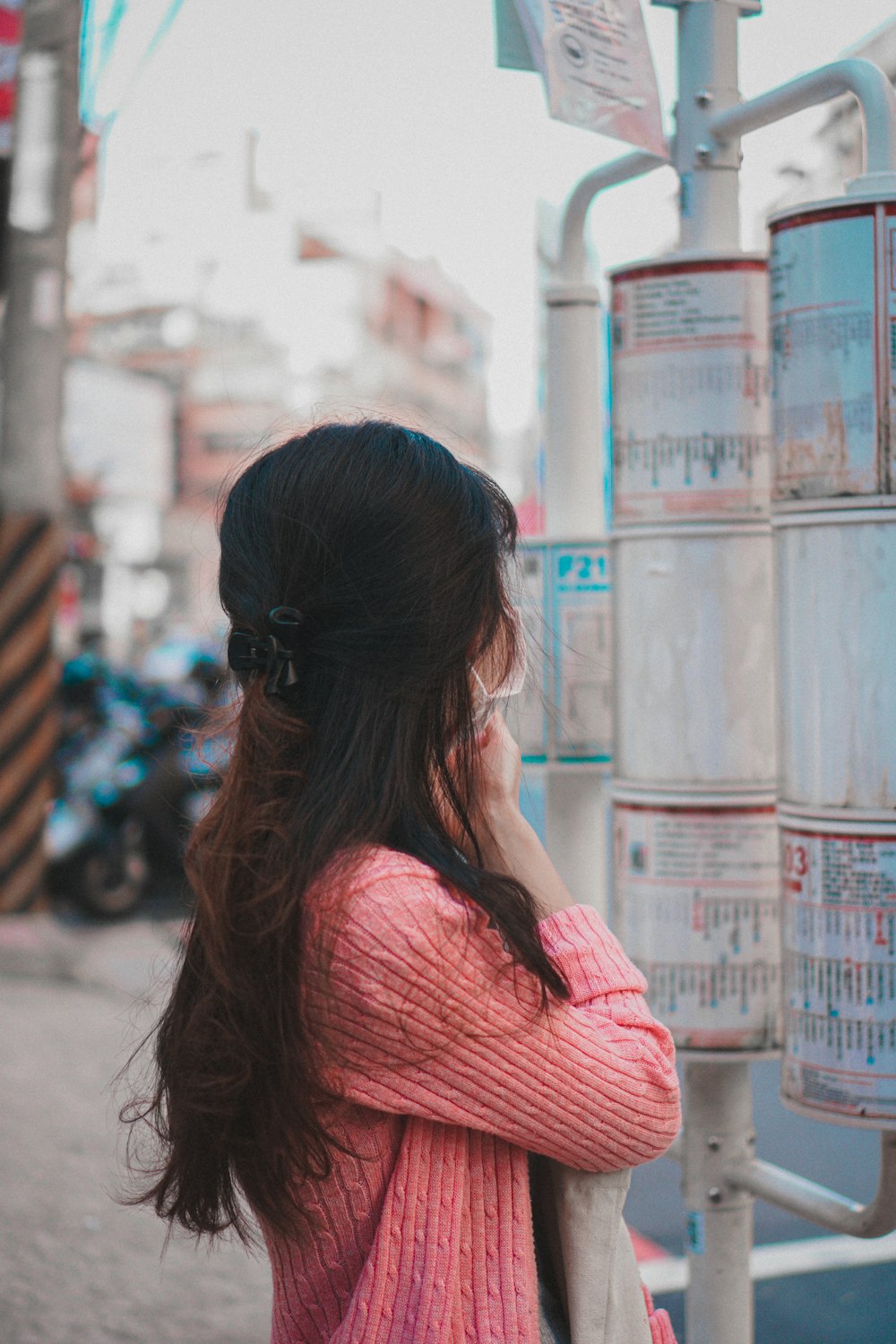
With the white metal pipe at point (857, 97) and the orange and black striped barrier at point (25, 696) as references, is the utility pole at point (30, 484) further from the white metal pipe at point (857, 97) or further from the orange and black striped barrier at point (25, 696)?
the white metal pipe at point (857, 97)

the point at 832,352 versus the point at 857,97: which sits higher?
the point at 857,97

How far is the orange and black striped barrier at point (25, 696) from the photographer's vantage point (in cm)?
723

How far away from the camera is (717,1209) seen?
2.29 meters

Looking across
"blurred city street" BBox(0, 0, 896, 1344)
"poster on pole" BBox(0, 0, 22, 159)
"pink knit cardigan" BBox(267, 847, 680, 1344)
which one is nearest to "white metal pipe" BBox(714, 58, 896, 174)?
"blurred city street" BBox(0, 0, 896, 1344)

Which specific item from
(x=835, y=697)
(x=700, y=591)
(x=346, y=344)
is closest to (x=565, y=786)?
(x=700, y=591)

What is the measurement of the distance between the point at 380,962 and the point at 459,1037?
9cm

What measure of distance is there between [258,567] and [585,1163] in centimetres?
60

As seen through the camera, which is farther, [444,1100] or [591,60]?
[591,60]

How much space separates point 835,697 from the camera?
185 centimetres

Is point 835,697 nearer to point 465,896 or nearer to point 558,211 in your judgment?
point 465,896

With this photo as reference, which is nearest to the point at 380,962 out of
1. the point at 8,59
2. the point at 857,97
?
the point at 857,97

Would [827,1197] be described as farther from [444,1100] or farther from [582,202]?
[582,202]

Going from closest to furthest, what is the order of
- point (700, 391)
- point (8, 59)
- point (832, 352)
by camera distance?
point (832, 352) < point (700, 391) < point (8, 59)

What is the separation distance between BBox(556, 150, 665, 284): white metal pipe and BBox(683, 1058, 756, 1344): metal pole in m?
1.38
